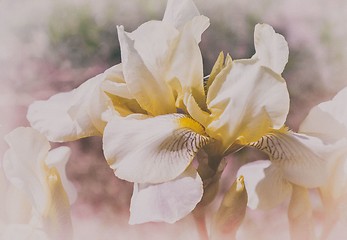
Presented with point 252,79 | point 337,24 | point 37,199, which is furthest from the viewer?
point 337,24

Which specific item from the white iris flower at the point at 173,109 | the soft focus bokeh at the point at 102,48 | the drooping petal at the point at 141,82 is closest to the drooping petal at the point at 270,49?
the white iris flower at the point at 173,109

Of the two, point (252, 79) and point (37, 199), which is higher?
point (252, 79)

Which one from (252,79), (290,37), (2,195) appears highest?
(252,79)

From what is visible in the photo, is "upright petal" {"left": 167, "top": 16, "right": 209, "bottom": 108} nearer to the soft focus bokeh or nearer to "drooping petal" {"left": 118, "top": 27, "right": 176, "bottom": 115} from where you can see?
"drooping petal" {"left": 118, "top": 27, "right": 176, "bottom": 115}

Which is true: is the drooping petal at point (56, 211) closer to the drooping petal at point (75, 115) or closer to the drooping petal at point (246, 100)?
the drooping petal at point (75, 115)

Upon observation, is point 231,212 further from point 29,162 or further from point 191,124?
point 29,162

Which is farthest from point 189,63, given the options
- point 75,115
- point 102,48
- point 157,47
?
point 102,48

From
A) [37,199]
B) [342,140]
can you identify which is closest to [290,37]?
[342,140]

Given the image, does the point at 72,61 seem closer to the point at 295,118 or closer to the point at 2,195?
the point at 2,195
